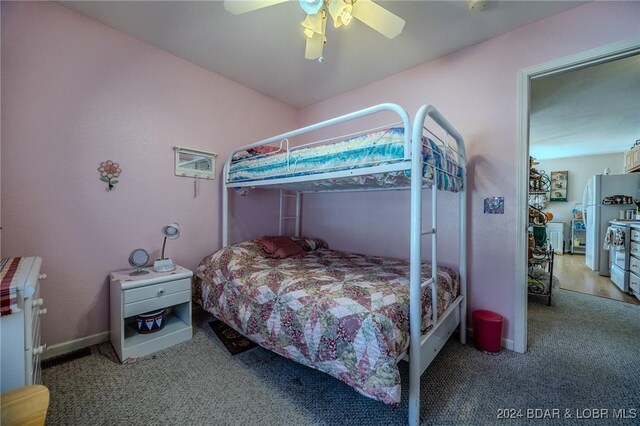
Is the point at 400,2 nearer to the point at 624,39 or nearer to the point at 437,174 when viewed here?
the point at 437,174

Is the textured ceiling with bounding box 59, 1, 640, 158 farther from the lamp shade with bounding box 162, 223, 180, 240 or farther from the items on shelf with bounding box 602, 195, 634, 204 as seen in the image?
the lamp shade with bounding box 162, 223, 180, 240

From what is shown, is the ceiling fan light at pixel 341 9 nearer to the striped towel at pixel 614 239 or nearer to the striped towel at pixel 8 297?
the striped towel at pixel 8 297

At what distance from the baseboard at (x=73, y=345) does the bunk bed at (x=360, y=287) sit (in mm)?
744

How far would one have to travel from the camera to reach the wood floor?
3266 millimetres

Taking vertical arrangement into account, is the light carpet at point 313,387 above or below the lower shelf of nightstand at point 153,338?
below

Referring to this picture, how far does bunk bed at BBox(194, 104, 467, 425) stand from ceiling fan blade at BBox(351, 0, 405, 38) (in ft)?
1.68

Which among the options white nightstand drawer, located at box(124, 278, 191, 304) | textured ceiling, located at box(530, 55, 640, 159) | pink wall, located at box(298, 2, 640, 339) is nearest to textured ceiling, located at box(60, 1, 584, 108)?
pink wall, located at box(298, 2, 640, 339)

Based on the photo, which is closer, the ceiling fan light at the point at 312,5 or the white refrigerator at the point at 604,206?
the ceiling fan light at the point at 312,5

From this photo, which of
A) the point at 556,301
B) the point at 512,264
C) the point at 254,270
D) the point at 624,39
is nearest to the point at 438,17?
the point at 624,39

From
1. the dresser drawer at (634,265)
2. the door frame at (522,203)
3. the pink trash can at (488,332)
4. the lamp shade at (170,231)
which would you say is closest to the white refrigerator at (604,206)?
the dresser drawer at (634,265)

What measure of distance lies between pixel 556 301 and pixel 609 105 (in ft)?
8.56

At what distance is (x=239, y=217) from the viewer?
3039 millimetres

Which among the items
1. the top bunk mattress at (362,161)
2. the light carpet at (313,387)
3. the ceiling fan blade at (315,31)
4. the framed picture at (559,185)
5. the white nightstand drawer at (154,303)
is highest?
the ceiling fan blade at (315,31)

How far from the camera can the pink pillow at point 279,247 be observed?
8.47 ft
